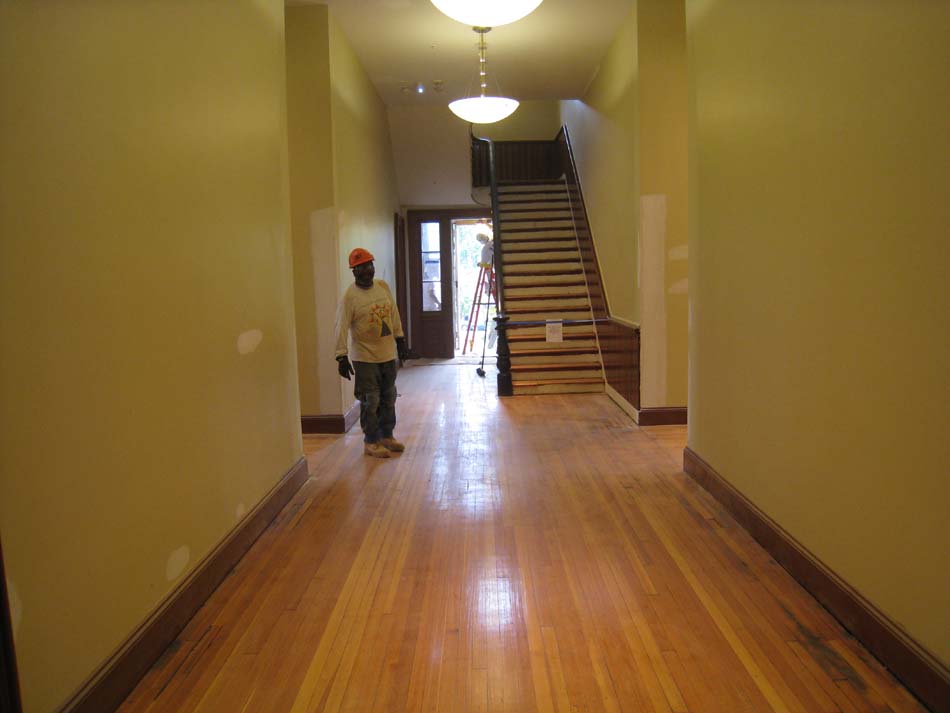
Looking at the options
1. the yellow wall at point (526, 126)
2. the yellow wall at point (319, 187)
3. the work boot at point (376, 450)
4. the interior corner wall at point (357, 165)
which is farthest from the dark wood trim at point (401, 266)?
the work boot at point (376, 450)

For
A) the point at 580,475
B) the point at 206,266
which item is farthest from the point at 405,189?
the point at 206,266

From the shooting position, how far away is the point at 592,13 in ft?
21.2

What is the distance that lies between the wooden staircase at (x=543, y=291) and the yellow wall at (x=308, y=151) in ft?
9.02

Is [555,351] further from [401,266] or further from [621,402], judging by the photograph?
[401,266]

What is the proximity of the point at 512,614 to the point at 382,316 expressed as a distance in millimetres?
2870

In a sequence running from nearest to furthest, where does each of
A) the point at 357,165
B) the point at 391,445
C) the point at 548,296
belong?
the point at 391,445 → the point at 357,165 → the point at 548,296

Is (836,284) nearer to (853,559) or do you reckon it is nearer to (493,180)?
(853,559)

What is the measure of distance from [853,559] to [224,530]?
2.65 meters

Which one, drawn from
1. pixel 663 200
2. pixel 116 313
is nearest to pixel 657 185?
pixel 663 200

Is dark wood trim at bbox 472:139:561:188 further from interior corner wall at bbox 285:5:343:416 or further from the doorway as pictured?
interior corner wall at bbox 285:5:343:416

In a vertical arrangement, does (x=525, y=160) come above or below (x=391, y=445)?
above

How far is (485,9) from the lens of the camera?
4.39 m

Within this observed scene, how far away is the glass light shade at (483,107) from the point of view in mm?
7184

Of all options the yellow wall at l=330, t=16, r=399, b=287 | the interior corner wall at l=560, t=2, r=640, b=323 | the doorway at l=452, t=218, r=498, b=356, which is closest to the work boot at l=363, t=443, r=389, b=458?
the yellow wall at l=330, t=16, r=399, b=287
